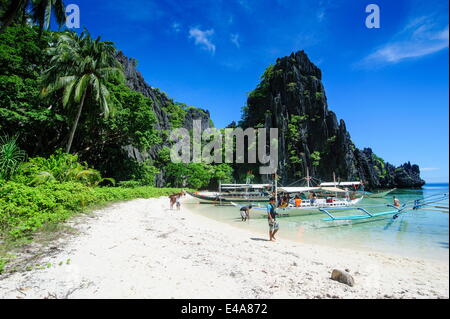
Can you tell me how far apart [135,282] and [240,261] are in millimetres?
2685

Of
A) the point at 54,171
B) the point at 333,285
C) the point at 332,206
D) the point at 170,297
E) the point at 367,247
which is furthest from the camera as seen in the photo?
the point at 332,206

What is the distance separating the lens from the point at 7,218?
517 cm

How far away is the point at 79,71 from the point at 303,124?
168 feet

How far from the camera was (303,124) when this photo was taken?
182 ft

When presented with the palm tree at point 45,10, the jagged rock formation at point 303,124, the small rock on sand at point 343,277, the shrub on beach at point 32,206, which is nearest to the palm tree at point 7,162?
the shrub on beach at point 32,206

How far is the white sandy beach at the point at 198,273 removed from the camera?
3350 mm

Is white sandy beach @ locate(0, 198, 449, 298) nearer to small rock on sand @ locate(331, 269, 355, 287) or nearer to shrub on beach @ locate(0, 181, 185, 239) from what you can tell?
small rock on sand @ locate(331, 269, 355, 287)

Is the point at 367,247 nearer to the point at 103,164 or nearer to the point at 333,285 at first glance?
the point at 333,285

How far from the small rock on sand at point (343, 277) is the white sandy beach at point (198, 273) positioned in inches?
4.2

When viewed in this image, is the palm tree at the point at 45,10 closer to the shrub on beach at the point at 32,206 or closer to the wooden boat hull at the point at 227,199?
the shrub on beach at the point at 32,206

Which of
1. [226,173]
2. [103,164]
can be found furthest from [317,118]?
[103,164]

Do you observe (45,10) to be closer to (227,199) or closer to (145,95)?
(227,199)

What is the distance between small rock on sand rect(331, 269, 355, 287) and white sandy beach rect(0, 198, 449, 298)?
11 centimetres
